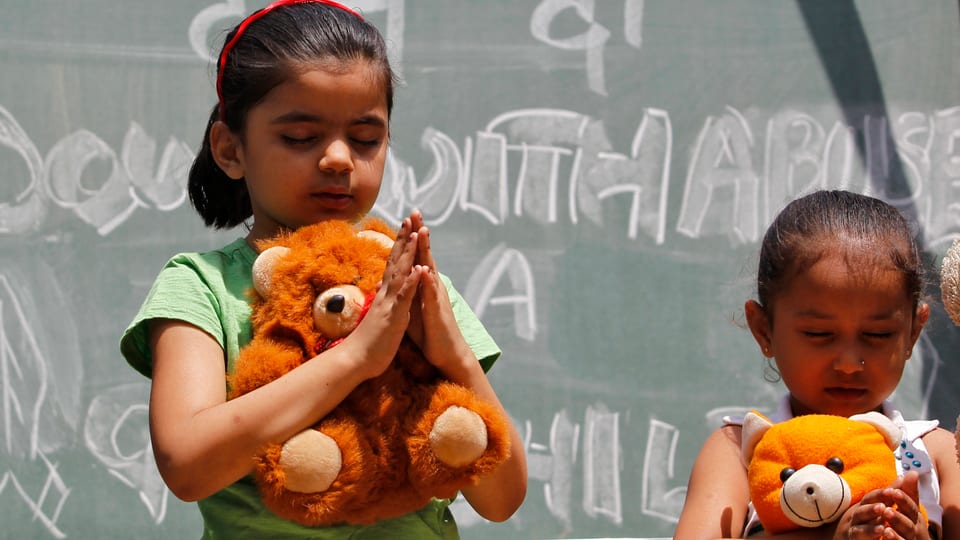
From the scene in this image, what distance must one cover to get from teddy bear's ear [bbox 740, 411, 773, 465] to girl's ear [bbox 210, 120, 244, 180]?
34.3 inches

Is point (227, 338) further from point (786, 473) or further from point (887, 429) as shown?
point (887, 429)

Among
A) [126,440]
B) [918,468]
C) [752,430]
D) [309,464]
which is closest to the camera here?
[309,464]

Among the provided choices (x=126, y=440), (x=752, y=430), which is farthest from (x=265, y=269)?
→ (x=126, y=440)

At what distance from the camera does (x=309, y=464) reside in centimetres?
137

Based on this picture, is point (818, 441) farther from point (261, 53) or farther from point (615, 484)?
point (615, 484)

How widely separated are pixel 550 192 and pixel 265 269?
187cm

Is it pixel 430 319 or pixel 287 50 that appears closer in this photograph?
pixel 430 319

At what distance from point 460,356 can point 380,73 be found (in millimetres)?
486

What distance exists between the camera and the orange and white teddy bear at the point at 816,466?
1469mm

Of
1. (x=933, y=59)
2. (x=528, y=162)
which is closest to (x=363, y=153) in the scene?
(x=528, y=162)

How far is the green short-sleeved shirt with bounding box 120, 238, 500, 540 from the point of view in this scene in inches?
62.0

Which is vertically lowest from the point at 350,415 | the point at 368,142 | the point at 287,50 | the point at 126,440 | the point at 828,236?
the point at 126,440

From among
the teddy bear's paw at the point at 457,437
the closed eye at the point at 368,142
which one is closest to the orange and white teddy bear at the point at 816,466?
the teddy bear's paw at the point at 457,437

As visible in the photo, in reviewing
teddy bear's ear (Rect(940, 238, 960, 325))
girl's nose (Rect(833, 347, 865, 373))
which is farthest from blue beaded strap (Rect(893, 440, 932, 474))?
teddy bear's ear (Rect(940, 238, 960, 325))
